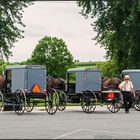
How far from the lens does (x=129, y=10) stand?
38656mm

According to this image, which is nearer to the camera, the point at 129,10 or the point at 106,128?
the point at 106,128

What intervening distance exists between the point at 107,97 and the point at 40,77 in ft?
10.0

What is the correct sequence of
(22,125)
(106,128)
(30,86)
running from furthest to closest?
(30,86)
(22,125)
(106,128)

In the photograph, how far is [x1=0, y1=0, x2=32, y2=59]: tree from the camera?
39844mm

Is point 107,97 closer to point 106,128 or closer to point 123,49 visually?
point 106,128

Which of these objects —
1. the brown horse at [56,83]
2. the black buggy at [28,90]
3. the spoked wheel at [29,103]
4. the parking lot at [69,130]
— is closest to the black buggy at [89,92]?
the black buggy at [28,90]

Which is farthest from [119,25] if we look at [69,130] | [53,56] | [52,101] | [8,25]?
[53,56]

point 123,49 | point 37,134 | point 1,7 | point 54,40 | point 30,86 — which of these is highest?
point 54,40

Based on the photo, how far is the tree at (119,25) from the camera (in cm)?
3869

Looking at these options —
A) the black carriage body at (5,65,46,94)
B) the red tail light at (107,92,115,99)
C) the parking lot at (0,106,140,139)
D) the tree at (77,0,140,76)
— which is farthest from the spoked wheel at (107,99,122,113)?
the tree at (77,0,140,76)

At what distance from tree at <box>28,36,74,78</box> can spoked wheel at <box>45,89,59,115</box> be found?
8411 centimetres

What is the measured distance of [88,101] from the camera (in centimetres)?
2367

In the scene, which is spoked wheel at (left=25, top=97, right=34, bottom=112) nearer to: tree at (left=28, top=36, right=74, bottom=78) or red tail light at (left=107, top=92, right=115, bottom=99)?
red tail light at (left=107, top=92, right=115, bottom=99)

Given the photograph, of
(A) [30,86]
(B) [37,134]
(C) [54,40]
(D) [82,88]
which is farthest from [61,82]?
(C) [54,40]
